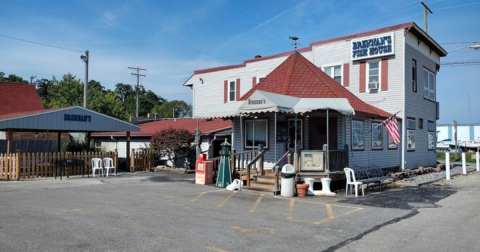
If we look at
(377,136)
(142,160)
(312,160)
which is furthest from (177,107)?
(312,160)

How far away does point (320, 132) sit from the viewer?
17406 mm

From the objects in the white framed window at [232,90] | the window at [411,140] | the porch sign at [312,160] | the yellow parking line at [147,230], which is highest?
the white framed window at [232,90]

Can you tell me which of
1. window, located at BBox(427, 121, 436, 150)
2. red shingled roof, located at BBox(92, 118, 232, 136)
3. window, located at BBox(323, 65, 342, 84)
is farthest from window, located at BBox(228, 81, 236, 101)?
window, located at BBox(427, 121, 436, 150)

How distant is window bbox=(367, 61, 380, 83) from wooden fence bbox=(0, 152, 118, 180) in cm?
1465

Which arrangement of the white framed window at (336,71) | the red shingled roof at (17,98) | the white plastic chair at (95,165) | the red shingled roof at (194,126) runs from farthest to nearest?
1. the red shingled roof at (17,98)
2. the red shingled roof at (194,126)
3. the white framed window at (336,71)
4. the white plastic chair at (95,165)

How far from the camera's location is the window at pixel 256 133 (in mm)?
17500

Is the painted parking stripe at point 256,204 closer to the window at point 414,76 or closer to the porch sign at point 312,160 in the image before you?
the porch sign at point 312,160

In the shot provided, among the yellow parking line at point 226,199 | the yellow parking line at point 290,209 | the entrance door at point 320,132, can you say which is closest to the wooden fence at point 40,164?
the yellow parking line at point 226,199

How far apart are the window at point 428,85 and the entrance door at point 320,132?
33.8ft

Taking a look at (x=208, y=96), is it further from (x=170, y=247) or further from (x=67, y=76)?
(x=67, y=76)

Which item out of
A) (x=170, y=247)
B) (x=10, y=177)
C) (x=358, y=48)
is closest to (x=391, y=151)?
(x=358, y=48)

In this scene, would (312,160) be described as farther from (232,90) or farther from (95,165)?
(232,90)

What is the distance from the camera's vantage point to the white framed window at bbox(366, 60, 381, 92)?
2189 centimetres

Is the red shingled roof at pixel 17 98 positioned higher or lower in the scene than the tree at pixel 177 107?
lower
